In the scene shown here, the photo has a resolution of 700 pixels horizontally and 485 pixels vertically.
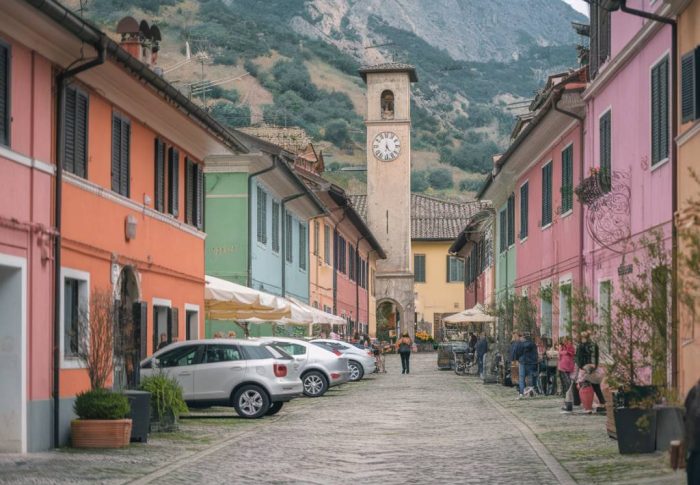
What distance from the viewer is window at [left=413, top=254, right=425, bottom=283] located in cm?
9675

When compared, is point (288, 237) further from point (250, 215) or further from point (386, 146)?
point (386, 146)

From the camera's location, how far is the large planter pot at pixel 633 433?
52.0 ft

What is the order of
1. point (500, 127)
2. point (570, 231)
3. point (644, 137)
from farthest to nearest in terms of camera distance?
point (500, 127), point (570, 231), point (644, 137)

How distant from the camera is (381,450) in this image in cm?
1733

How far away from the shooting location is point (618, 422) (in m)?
16.0

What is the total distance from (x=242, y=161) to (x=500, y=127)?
12846cm

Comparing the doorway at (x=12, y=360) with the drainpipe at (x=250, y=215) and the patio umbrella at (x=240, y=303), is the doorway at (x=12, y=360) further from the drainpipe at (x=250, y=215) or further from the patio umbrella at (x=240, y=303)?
the drainpipe at (x=250, y=215)

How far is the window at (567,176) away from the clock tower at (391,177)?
1866 inches

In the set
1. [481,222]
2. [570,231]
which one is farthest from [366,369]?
[481,222]

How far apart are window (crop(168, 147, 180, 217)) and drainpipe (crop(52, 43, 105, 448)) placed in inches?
298

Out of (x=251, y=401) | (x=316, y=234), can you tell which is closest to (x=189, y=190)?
(x=251, y=401)

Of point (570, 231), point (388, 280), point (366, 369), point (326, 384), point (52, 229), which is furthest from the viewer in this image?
point (388, 280)

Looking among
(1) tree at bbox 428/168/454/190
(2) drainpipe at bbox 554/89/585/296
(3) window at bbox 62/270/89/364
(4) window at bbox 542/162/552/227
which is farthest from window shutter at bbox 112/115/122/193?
(1) tree at bbox 428/168/454/190

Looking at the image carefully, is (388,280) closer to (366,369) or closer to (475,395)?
(366,369)
